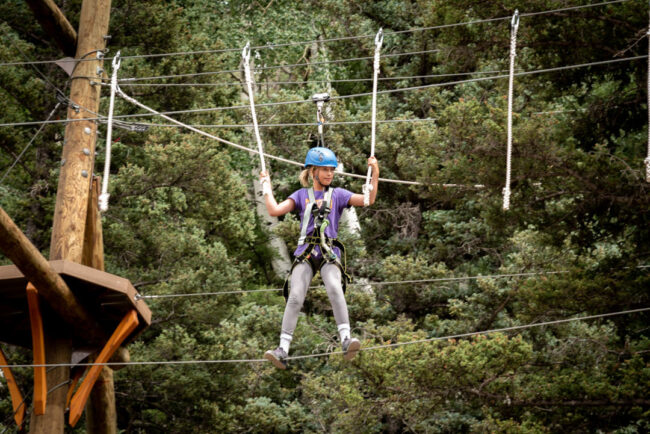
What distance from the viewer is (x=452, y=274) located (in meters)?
15.5

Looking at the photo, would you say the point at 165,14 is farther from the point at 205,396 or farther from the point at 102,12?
the point at 205,396

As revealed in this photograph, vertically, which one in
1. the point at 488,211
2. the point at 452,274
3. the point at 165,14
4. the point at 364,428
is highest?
the point at 165,14

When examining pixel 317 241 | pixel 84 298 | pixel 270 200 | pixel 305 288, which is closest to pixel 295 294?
pixel 305 288

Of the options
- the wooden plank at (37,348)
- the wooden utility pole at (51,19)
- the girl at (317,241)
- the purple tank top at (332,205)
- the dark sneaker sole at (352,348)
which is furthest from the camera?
the wooden utility pole at (51,19)

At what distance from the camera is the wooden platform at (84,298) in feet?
27.8

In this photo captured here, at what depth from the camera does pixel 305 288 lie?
7.34 metres

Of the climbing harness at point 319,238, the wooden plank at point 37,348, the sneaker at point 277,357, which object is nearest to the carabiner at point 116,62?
the wooden plank at point 37,348

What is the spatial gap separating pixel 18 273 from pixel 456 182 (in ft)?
16.8

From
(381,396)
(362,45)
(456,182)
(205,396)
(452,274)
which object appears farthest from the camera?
(362,45)

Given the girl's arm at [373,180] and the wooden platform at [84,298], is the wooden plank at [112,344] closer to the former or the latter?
the wooden platform at [84,298]

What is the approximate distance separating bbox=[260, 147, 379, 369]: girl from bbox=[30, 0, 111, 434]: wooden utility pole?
2564 mm

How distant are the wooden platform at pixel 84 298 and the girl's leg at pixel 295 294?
2.01 metres

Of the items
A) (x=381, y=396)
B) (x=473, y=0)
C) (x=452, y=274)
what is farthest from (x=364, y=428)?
(x=473, y=0)

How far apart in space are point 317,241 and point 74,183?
3040 millimetres
